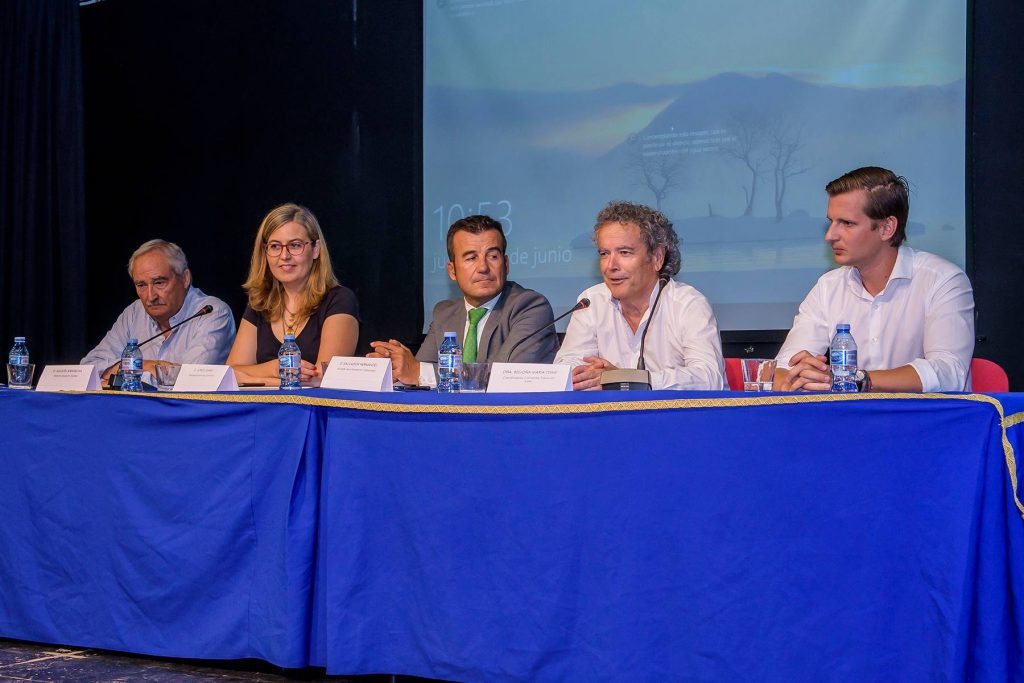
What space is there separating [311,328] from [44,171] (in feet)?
8.48

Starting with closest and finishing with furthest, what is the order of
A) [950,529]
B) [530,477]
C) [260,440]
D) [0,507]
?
[950,529] < [530,477] < [260,440] < [0,507]

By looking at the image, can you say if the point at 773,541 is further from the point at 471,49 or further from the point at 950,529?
the point at 471,49

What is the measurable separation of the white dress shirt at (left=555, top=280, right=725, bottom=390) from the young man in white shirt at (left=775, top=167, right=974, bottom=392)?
190 mm

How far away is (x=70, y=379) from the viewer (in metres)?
2.53

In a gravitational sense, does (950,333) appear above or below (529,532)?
above

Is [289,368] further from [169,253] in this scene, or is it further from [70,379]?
[169,253]

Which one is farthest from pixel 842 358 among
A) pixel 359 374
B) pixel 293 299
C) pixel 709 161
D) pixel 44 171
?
pixel 44 171

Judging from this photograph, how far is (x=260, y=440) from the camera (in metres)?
2.15

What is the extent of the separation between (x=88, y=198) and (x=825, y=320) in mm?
4166

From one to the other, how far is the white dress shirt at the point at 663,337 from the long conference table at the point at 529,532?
63 centimetres

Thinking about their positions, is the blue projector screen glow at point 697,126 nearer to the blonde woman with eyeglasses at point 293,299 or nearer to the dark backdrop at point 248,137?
the dark backdrop at point 248,137

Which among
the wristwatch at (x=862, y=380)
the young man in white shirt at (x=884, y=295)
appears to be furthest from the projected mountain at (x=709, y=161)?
the wristwatch at (x=862, y=380)

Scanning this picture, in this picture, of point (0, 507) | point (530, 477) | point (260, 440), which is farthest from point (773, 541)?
point (0, 507)

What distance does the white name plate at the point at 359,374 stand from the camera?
221 cm
